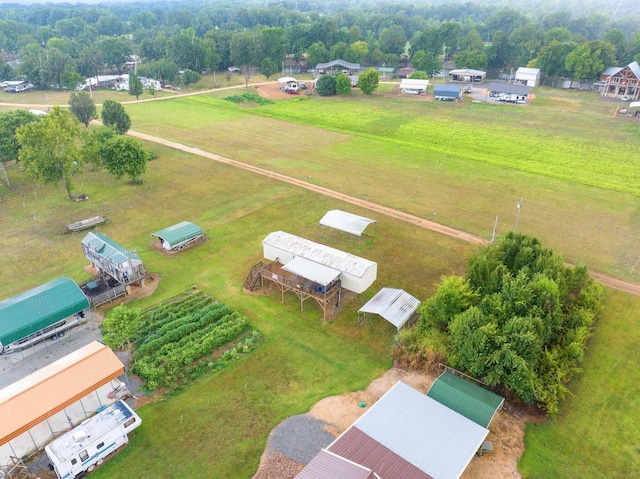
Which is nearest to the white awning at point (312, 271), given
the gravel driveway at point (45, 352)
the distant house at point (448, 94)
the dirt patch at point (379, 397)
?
the dirt patch at point (379, 397)

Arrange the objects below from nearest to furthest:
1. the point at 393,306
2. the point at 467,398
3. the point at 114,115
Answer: the point at 467,398
the point at 393,306
the point at 114,115

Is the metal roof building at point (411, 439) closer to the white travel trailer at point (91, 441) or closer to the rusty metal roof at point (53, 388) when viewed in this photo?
the white travel trailer at point (91, 441)

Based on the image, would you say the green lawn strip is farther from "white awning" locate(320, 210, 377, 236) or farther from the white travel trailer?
the white travel trailer

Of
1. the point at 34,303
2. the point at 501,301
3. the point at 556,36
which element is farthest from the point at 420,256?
the point at 556,36

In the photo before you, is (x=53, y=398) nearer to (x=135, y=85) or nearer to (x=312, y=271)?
(x=312, y=271)

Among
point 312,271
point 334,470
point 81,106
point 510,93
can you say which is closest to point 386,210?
Result: point 312,271

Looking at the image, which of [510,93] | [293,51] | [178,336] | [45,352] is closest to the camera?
[45,352]

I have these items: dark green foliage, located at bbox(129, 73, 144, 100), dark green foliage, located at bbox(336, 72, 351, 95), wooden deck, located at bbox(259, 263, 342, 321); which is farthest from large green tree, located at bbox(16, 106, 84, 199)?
dark green foliage, located at bbox(336, 72, 351, 95)
